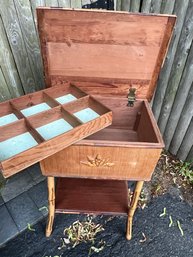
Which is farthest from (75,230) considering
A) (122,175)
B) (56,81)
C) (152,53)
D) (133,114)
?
(152,53)

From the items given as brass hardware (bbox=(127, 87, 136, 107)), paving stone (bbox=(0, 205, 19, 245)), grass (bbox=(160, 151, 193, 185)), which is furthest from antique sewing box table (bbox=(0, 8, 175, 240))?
grass (bbox=(160, 151, 193, 185))

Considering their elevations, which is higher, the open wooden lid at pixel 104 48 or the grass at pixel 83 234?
the open wooden lid at pixel 104 48

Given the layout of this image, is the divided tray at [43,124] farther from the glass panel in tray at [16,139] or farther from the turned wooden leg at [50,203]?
the turned wooden leg at [50,203]

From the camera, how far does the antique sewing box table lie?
96cm

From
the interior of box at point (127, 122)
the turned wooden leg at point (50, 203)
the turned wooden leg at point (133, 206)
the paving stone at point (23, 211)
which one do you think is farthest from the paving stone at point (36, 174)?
the turned wooden leg at point (133, 206)

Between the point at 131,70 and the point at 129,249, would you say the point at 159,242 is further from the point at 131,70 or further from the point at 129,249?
the point at 131,70

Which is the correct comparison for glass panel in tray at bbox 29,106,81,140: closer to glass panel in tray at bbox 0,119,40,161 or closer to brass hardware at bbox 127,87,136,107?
glass panel in tray at bbox 0,119,40,161

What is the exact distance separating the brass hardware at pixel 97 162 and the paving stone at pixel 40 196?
0.86 meters

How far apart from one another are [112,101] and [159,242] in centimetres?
107

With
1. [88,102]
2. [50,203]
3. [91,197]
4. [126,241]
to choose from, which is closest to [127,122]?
[88,102]

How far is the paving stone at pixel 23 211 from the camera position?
1627mm

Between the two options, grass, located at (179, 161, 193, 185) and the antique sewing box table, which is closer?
the antique sewing box table

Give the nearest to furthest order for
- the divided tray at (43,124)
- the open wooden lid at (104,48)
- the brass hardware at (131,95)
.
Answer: the divided tray at (43,124)
the open wooden lid at (104,48)
the brass hardware at (131,95)

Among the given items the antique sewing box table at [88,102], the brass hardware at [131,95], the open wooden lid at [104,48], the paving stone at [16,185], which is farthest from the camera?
the paving stone at [16,185]
